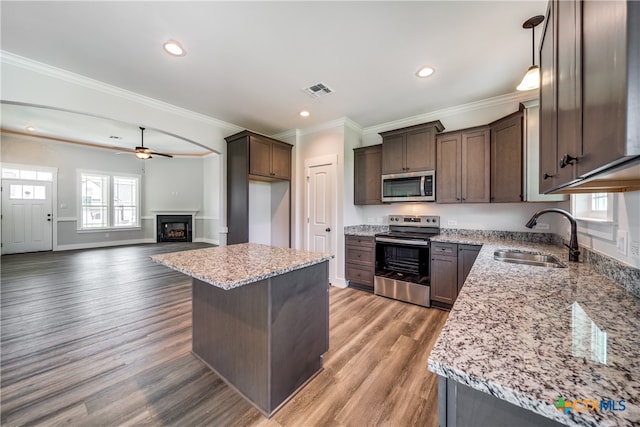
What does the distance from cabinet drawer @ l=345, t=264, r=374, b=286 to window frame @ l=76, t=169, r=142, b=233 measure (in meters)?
7.81

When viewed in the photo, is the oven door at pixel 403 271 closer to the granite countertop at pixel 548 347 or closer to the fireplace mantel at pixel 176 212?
the granite countertop at pixel 548 347

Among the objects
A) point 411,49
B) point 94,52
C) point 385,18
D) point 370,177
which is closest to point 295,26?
point 385,18

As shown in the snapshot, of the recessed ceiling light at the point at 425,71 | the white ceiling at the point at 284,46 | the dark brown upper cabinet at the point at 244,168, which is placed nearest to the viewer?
the white ceiling at the point at 284,46

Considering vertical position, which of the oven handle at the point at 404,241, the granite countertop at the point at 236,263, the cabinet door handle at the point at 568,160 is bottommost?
the oven handle at the point at 404,241

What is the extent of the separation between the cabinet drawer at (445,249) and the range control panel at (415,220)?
649mm

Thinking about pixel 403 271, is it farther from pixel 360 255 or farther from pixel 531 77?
pixel 531 77

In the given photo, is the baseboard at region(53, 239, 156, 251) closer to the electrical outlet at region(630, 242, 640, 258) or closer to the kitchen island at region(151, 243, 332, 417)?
the kitchen island at region(151, 243, 332, 417)

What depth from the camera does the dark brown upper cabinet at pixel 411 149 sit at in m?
3.33

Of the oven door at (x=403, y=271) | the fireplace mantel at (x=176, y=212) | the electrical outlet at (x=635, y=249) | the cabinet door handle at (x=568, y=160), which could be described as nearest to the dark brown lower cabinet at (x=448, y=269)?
the oven door at (x=403, y=271)


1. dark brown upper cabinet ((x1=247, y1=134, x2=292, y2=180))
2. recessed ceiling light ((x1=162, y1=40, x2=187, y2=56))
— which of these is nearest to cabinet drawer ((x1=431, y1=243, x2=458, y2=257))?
dark brown upper cabinet ((x1=247, y1=134, x2=292, y2=180))

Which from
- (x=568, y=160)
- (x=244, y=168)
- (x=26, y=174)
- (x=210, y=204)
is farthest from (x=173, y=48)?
(x=26, y=174)

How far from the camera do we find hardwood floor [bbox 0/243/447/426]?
1511 millimetres

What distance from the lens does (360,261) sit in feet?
12.3

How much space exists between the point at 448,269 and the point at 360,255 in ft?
4.09
